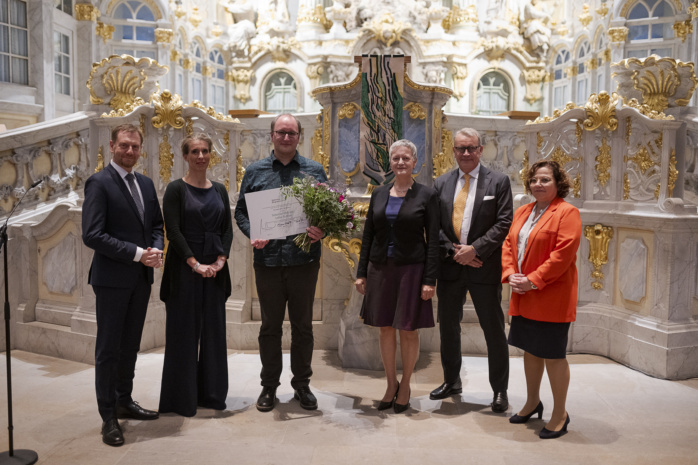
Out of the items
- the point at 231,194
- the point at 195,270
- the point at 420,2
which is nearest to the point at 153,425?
the point at 195,270

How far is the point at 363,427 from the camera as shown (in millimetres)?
4047

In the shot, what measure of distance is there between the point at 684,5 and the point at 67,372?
13547mm

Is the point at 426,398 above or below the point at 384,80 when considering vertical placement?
below

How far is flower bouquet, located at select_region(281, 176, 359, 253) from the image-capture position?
410 cm

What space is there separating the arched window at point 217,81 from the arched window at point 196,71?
0.31 meters

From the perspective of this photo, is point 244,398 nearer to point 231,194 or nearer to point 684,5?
point 231,194

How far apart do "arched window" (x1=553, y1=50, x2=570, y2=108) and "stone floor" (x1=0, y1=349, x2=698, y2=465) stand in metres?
12.4

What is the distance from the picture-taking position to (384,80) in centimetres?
527

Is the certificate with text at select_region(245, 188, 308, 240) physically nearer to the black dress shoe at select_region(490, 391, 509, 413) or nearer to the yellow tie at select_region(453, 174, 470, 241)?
the yellow tie at select_region(453, 174, 470, 241)

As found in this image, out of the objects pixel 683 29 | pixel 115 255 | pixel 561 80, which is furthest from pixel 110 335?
pixel 561 80

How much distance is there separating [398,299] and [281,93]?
13.8m

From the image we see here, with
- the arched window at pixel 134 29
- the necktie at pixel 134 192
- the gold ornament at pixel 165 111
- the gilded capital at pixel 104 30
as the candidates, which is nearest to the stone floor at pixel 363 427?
the necktie at pixel 134 192

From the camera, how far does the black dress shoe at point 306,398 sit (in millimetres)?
4367

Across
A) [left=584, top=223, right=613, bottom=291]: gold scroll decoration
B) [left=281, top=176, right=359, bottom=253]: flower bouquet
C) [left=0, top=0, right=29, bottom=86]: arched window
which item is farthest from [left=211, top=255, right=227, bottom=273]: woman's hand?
[left=0, top=0, right=29, bottom=86]: arched window
